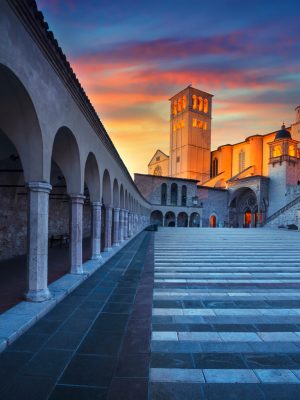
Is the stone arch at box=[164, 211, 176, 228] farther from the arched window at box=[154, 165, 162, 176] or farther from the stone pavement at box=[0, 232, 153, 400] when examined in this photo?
the stone pavement at box=[0, 232, 153, 400]

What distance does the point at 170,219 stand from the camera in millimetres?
52688

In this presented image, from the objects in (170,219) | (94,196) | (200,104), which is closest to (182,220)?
(170,219)

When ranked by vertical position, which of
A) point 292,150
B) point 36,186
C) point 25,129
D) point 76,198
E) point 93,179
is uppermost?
point 292,150

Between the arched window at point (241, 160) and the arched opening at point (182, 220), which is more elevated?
the arched window at point (241, 160)

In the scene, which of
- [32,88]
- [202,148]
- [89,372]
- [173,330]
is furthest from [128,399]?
[202,148]

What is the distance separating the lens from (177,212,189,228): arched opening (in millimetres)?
53250

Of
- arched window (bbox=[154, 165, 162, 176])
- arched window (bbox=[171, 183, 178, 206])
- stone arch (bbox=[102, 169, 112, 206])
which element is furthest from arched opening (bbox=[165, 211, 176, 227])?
stone arch (bbox=[102, 169, 112, 206])

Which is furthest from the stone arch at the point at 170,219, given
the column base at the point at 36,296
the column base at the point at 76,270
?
the column base at the point at 36,296

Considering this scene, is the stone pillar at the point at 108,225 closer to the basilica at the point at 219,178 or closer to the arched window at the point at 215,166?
the basilica at the point at 219,178

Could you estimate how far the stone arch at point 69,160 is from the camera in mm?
7761

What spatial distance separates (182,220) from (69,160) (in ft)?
153

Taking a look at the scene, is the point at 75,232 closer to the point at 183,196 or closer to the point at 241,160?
the point at 183,196

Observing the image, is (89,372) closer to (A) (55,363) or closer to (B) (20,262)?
(A) (55,363)

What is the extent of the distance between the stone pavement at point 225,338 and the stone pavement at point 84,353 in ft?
0.83
